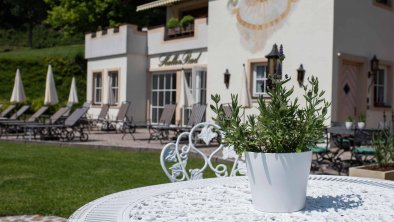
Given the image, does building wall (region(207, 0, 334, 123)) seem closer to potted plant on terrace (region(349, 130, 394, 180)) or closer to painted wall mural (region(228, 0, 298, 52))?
painted wall mural (region(228, 0, 298, 52))

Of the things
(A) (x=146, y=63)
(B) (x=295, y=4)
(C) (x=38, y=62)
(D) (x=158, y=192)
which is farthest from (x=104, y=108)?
(D) (x=158, y=192)

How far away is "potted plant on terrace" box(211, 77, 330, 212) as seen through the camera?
212 cm

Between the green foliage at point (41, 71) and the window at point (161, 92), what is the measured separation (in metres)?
9.18

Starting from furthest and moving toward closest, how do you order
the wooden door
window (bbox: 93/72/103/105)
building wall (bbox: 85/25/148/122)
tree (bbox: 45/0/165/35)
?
tree (bbox: 45/0/165/35) → window (bbox: 93/72/103/105) → building wall (bbox: 85/25/148/122) → the wooden door

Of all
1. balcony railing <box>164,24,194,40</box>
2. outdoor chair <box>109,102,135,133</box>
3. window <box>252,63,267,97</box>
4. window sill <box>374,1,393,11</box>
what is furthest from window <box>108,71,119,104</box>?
window sill <box>374,1,393,11</box>

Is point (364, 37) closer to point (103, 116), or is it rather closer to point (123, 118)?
point (123, 118)

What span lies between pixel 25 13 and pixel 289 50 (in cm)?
3799

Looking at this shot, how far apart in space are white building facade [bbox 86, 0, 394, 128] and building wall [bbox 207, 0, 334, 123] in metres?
0.02

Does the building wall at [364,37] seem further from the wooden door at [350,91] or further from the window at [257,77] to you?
the window at [257,77]

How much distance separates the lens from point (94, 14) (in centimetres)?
2962

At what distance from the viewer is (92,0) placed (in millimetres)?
30000

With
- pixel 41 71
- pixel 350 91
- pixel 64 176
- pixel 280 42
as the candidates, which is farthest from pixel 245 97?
pixel 41 71

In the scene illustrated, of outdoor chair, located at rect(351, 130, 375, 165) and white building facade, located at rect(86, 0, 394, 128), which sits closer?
outdoor chair, located at rect(351, 130, 375, 165)

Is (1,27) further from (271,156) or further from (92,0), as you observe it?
(271,156)
